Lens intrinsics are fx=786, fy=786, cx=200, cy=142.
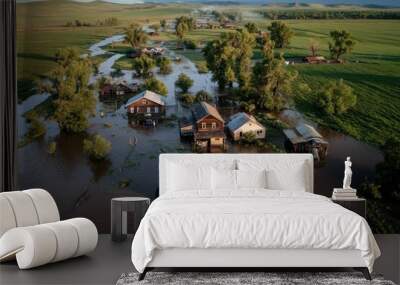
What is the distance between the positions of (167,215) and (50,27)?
384 centimetres

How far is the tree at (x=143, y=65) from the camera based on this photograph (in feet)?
30.3

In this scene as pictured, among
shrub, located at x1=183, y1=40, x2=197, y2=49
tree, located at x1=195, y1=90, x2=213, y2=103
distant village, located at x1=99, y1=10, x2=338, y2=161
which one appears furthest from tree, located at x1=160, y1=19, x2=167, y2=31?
tree, located at x1=195, y1=90, x2=213, y2=103

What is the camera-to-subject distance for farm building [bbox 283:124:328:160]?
29.9 ft

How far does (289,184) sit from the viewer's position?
8.13 metres

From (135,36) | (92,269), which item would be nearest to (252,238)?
(92,269)

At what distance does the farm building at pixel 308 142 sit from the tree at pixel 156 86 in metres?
1.48

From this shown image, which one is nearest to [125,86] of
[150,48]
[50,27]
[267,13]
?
[150,48]

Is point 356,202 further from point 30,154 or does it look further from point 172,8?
point 30,154

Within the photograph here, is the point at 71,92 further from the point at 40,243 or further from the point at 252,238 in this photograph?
the point at 252,238

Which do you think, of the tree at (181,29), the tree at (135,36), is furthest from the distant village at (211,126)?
the tree at (181,29)

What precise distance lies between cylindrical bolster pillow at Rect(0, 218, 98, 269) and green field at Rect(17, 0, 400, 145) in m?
2.79

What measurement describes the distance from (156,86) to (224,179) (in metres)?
1.71

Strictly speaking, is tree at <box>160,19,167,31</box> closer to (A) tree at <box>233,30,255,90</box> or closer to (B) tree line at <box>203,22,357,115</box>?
(B) tree line at <box>203,22,357,115</box>

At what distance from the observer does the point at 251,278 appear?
6148 millimetres
